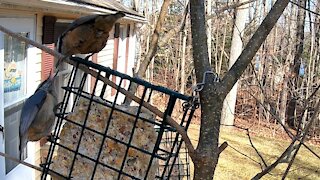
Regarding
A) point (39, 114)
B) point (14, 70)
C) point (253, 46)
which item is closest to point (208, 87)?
point (253, 46)

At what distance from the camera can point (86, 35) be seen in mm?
1386

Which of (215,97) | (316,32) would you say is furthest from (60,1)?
(316,32)

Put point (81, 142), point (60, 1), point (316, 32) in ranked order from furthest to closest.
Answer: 1. point (316, 32)
2. point (60, 1)
3. point (81, 142)

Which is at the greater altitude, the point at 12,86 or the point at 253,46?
the point at 253,46

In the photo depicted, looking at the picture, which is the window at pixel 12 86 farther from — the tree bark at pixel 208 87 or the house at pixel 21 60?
the tree bark at pixel 208 87

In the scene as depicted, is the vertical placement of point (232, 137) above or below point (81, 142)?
below

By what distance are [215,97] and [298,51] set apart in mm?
12354

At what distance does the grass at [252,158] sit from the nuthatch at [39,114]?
16.7 feet

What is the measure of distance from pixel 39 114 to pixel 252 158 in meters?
7.65

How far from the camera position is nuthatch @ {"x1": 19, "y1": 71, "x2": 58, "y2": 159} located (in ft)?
4.55

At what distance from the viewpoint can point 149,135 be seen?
1.45m

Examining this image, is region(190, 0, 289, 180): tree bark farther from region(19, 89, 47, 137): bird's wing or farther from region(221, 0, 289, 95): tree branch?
region(19, 89, 47, 137): bird's wing

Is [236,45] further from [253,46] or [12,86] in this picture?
[253,46]

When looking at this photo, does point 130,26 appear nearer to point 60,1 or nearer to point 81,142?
point 60,1
